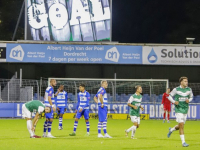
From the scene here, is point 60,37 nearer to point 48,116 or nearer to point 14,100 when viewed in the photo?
point 14,100

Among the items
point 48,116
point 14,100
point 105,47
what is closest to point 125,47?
point 105,47

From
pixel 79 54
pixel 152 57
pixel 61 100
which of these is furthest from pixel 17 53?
pixel 61 100

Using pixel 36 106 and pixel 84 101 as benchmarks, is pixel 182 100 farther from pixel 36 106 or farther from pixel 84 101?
pixel 84 101

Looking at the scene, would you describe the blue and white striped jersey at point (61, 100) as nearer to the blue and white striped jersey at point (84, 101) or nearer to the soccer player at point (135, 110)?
the blue and white striped jersey at point (84, 101)

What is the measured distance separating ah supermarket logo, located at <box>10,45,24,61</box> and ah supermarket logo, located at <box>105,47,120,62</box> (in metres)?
5.71

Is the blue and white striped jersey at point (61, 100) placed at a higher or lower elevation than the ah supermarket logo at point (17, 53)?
lower

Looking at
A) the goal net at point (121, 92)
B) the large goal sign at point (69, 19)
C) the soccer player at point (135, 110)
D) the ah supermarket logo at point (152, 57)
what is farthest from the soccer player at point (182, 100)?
the large goal sign at point (69, 19)

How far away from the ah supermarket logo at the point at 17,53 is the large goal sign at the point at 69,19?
1.26 meters

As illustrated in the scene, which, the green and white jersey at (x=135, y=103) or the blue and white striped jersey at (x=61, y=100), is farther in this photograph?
the blue and white striped jersey at (x=61, y=100)

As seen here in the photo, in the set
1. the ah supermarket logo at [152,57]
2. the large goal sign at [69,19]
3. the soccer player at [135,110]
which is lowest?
the soccer player at [135,110]

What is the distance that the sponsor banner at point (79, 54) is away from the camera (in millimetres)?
38094

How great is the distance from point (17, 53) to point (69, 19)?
168 inches

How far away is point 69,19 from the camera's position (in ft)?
127

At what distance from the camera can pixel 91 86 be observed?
3788cm
